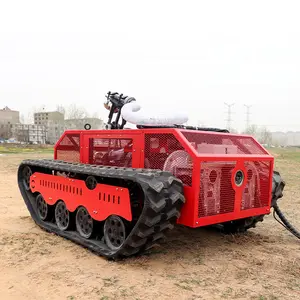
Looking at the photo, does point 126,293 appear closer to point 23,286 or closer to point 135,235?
point 135,235

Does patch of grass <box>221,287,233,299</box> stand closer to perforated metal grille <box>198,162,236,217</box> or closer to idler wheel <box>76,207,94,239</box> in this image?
perforated metal grille <box>198,162,236,217</box>

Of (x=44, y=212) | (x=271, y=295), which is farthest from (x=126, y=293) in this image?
(x=44, y=212)

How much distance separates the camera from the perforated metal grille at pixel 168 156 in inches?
190

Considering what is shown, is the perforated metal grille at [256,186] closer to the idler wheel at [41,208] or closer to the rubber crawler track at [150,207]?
the rubber crawler track at [150,207]

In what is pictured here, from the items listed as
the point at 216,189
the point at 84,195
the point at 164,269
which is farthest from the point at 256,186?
the point at 84,195

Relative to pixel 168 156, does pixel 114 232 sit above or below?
below

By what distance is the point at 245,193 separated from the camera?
17.5ft

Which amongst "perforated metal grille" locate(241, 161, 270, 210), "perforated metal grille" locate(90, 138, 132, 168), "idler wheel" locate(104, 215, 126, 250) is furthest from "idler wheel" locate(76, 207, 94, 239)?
"perforated metal grille" locate(241, 161, 270, 210)

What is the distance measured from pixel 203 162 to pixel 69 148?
3.02 meters

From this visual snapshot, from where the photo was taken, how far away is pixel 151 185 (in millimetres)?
4371

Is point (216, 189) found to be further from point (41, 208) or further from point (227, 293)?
point (41, 208)

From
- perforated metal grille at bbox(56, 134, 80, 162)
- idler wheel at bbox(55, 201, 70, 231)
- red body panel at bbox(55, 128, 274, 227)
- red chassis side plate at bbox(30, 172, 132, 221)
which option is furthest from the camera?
perforated metal grille at bbox(56, 134, 80, 162)

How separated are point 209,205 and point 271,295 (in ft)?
4.08

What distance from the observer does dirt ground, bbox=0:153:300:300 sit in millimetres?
3998
